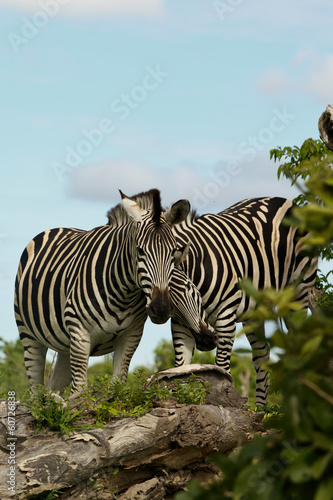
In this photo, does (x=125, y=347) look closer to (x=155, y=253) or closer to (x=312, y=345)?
(x=155, y=253)

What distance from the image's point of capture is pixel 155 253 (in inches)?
228

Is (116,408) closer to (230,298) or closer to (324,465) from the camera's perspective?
(230,298)

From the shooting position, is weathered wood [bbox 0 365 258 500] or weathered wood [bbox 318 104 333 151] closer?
weathered wood [bbox 0 365 258 500]

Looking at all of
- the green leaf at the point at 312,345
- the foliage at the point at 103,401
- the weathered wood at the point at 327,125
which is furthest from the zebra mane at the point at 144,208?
the green leaf at the point at 312,345

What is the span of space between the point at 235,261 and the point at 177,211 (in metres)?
1.45

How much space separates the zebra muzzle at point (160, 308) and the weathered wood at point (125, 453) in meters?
0.75

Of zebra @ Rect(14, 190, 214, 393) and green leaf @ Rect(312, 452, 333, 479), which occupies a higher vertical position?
zebra @ Rect(14, 190, 214, 393)

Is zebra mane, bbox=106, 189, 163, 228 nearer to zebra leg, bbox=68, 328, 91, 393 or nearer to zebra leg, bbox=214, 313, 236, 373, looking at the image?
zebra leg, bbox=68, 328, 91, 393

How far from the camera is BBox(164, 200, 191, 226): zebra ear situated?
6.23 metres

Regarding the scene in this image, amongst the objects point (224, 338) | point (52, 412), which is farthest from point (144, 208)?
point (52, 412)

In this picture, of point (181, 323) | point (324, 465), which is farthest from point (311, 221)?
point (181, 323)

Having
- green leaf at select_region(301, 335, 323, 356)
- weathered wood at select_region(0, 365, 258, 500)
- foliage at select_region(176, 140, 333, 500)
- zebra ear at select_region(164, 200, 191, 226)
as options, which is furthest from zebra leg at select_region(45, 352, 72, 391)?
green leaf at select_region(301, 335, 323, 356)

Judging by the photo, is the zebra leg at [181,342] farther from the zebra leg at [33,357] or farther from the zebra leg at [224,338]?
the zebra leg at [33,357]

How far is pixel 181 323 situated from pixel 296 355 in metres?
5.00
